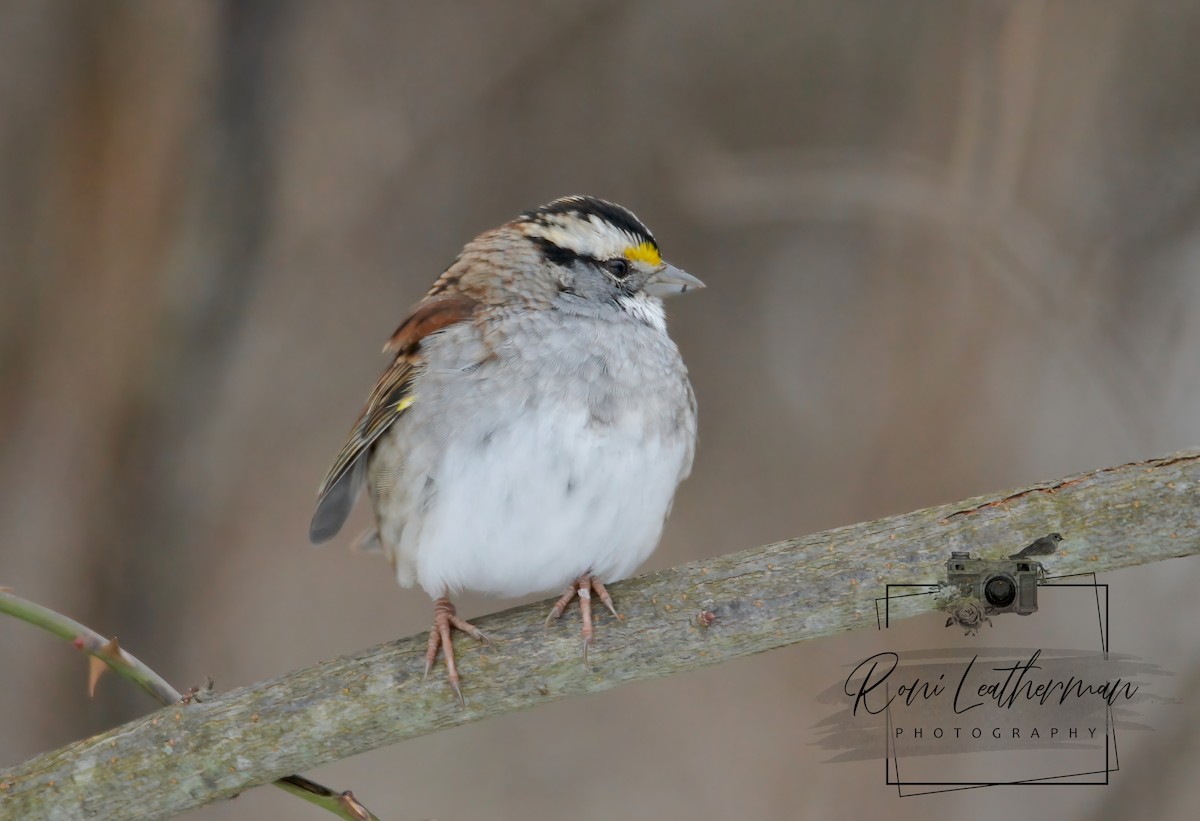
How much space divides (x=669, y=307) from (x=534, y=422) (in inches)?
59.0

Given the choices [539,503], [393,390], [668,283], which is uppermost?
[668,283]

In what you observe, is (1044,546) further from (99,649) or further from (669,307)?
(669,307)

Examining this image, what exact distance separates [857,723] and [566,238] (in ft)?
4.18

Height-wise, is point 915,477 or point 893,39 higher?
point 893,39

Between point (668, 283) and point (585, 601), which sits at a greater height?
point (668, 283)

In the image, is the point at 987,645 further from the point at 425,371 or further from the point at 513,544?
the point at 425,371

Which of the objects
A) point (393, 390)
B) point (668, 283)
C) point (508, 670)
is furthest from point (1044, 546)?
point (393, 390)

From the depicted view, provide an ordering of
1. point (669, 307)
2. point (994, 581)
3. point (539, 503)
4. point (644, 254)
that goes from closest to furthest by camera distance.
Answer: point (994, 581), point (539, 503), point (644, 254), point (669, 307)

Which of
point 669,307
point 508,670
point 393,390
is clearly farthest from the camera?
point 669,307

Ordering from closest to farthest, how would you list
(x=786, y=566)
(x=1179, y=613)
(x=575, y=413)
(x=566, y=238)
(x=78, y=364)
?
1. (x=786, y=566)
2. (x=575, y=413)
3. (x=566, y=238)
4. (x=1179, y=613)
5. (x=78, y=364)

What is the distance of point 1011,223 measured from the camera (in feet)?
11.5

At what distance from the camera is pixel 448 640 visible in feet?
6.38

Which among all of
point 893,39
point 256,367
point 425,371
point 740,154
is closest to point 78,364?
point 256,367

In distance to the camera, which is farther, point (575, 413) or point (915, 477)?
point (915, 477)
